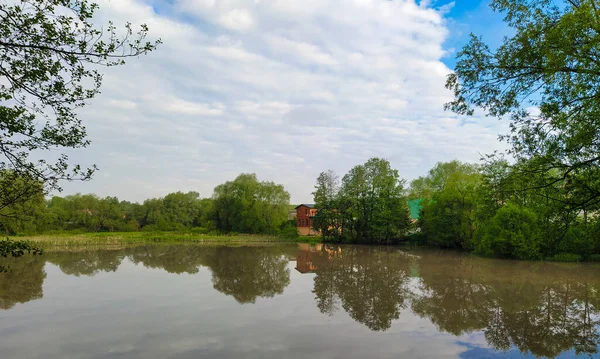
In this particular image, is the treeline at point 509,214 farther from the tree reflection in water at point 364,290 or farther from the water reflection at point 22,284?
the water reflection at point 22,284

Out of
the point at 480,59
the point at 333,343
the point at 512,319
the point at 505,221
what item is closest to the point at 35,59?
the point at 480,59

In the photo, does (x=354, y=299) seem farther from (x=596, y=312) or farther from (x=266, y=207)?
(x=266, y=207)

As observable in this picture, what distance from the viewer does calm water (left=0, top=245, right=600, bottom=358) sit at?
8.57 m

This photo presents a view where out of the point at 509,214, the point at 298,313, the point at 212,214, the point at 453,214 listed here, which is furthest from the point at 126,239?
the point at 509,214

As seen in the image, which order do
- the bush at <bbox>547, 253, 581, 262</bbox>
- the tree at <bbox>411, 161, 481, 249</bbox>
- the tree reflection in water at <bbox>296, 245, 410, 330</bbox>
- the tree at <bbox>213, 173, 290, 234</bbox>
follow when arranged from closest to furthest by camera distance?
the tree reflection in water at <bbox>296, 245, 410, 330</bbox>
the bush at <bbox>547, 253, 581, 262</bbox>
the tree at <bbox>411, 161, 481, 249</bbox>
the tree at <bbox>213, 173, 290, 234</bbox>

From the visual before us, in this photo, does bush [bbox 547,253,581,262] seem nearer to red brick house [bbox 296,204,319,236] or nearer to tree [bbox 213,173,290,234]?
tree [bbox 213,173,290,234]

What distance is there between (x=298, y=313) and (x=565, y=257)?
2495cm

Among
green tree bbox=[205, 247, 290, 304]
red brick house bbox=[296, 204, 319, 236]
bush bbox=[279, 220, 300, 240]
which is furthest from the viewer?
red brick house bbox=[296, 204, 319, 236]

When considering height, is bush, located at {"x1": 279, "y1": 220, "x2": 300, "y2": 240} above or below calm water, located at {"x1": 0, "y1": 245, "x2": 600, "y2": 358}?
above

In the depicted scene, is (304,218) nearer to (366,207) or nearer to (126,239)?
(366,207)

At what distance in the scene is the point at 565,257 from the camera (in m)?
26.8

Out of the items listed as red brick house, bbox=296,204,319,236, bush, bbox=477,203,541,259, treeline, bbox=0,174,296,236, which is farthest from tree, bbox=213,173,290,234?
bush, bbox=477,203,541,259

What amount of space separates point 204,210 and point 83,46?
226 ft

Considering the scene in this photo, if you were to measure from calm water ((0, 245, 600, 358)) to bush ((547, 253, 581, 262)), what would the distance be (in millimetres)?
5554
